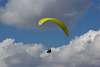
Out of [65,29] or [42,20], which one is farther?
[65,29]

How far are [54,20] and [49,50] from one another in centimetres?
1082

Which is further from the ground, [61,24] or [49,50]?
[61,24]

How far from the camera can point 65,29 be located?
269ft

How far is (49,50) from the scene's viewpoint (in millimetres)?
83062

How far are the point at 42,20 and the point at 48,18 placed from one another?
2.69 m

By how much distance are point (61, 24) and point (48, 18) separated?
569 centimetres

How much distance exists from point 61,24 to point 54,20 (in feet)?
10.6

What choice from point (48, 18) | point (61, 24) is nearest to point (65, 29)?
point (61, 24)

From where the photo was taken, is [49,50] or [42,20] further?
[49,50]

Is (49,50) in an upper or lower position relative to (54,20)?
lower

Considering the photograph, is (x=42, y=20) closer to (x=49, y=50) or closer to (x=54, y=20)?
(x=54, y=20)

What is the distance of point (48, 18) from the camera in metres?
78.4

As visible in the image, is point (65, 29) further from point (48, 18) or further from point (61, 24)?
point (48, 18)

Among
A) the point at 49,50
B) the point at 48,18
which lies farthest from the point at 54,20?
the point at 49,50
